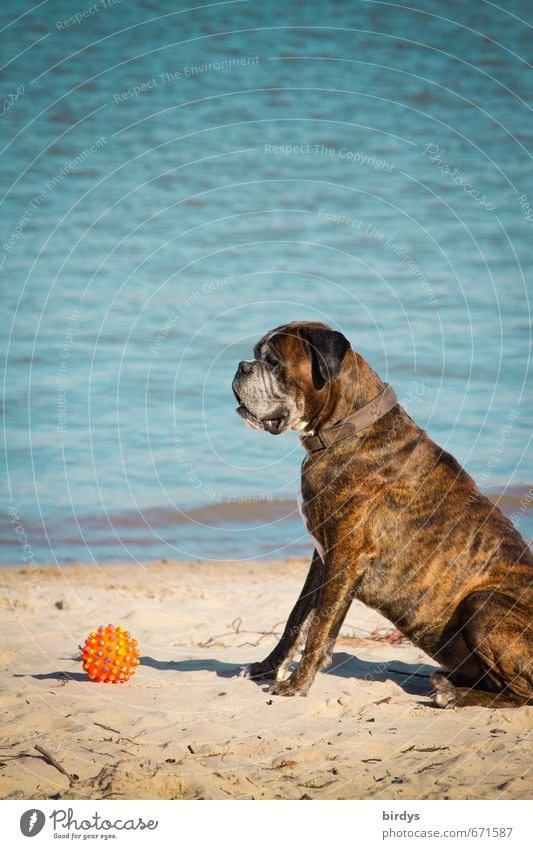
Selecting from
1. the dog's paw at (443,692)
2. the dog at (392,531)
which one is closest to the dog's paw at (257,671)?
the dog at (392,531)

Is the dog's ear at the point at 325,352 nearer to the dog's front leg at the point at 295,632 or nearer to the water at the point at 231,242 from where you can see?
the dog's front leg at the point at 295,632

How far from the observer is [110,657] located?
654cm

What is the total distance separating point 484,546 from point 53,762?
266cm

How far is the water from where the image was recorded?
1162 centimetres

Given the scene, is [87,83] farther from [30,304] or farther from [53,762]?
[53,762]

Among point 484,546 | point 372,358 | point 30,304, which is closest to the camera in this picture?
point 484,546

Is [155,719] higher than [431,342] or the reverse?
the reverse

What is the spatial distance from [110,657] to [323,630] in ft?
4.19

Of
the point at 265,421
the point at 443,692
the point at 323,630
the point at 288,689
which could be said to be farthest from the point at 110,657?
the point at 443,692

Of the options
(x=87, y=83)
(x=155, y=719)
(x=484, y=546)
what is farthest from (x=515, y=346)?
(x=87, y=83)

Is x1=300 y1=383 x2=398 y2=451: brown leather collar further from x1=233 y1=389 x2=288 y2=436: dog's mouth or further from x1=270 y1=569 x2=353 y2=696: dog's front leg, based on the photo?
x1=270 y1=569 x2=353 y2=696: dog's front leg

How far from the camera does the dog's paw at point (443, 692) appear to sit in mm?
6211

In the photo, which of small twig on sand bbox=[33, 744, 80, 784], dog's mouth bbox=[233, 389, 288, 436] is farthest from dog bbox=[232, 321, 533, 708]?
small twig on sand bbox=[33, 744, 80, 784]

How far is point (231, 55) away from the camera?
28.7 metres
